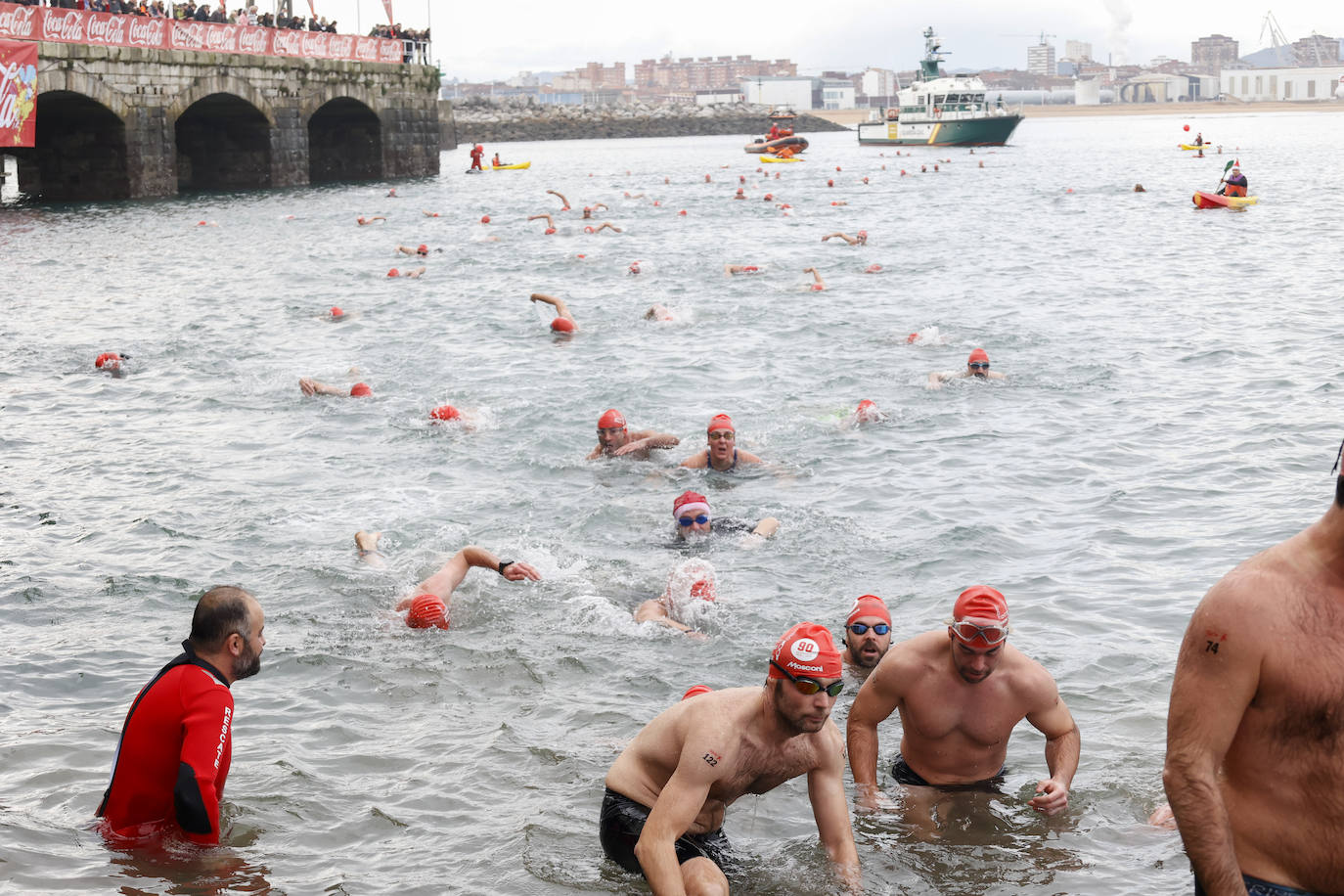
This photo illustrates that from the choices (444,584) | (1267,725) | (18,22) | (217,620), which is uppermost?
(18,22)

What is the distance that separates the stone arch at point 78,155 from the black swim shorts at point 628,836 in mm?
40637

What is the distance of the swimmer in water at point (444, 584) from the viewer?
8.60m

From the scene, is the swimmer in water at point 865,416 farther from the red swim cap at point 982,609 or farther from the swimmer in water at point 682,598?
the red swim cap at point 982,609

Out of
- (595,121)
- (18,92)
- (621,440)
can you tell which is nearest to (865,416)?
(621,440)

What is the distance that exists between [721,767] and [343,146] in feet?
182

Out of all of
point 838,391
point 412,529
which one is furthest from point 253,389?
point 838,391

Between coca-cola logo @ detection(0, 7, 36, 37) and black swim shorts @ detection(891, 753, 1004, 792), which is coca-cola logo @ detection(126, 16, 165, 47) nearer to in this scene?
coca-cola logo @ detection(0, 7, 36, 37)

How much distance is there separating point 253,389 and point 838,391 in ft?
25.4

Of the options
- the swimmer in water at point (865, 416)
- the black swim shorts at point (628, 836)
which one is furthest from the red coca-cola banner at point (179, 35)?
the black swim shorts at point (628, 836)

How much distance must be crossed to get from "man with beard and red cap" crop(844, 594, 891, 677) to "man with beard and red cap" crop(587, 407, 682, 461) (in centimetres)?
575

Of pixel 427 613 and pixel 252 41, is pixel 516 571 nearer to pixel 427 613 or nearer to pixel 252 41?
pixel 427 613

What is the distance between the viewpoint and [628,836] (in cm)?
554

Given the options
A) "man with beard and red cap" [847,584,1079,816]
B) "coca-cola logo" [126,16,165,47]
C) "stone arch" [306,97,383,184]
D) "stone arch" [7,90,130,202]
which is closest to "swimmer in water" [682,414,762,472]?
"man with beard and red cap" [847,584,1079,816]

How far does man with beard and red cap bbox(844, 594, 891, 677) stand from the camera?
7516 mm
